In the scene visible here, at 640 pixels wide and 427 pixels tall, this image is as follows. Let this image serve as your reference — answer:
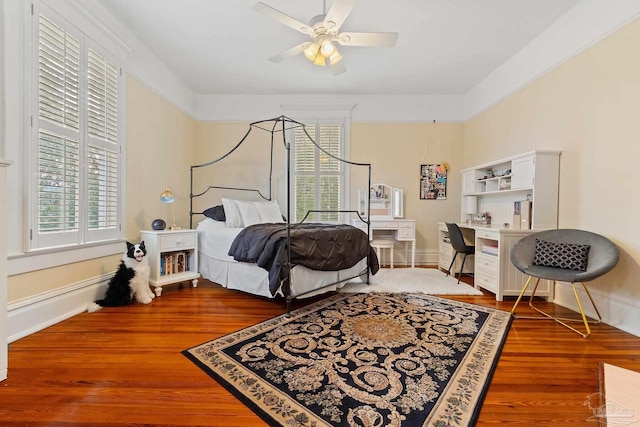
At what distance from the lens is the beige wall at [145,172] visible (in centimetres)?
249

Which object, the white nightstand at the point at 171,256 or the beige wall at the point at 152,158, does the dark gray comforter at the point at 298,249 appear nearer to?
the white nightstand at the point at 171,256

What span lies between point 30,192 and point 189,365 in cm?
183

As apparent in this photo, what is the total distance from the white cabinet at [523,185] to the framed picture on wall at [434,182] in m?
0.69

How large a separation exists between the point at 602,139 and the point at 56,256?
A: 4945 mm

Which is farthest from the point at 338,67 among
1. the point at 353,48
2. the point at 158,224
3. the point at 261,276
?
the point at 158,224

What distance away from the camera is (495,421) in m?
1.32

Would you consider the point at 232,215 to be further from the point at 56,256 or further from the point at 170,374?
the point at 170,374

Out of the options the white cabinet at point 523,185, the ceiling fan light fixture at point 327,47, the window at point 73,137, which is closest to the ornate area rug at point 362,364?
the white cabinet at point 523,185

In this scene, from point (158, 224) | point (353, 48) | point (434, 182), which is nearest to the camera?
point (158, 224)

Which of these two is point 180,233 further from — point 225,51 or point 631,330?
point 631,330

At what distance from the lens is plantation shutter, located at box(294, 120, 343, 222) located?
16.7 feet

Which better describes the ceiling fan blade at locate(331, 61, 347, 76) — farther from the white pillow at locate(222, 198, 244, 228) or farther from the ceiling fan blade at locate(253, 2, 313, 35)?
the white pillow at locate(222, 198, 244, 228)

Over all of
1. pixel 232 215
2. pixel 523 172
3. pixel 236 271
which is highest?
pixel 523 172

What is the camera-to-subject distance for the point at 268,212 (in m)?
4.09
